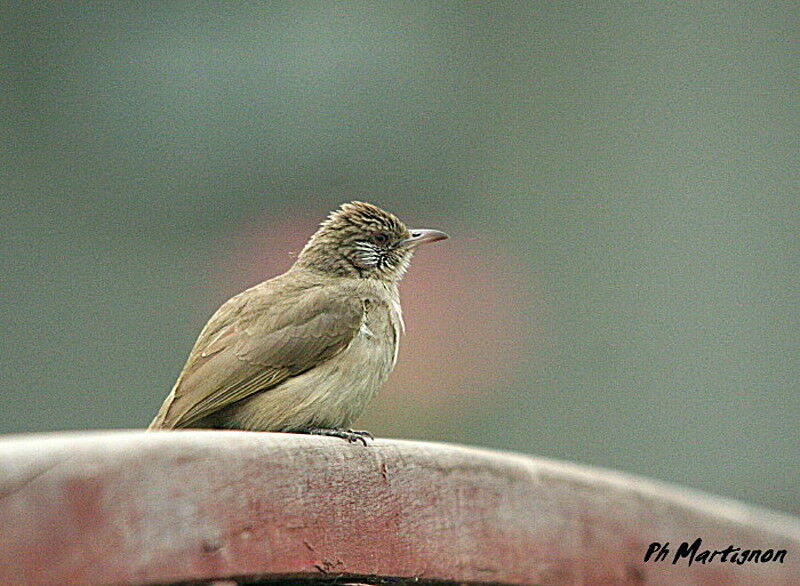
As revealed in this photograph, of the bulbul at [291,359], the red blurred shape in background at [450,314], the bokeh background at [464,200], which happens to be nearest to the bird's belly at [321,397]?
the bulbul at [291,359]

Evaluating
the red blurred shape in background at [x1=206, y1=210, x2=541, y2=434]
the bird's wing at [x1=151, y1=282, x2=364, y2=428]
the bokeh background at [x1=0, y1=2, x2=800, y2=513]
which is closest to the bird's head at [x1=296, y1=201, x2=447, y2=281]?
the bird's wing at [x1=151, y1=282, x2=364, y2=428]

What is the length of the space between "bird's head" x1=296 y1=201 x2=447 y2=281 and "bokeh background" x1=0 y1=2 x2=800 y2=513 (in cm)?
221

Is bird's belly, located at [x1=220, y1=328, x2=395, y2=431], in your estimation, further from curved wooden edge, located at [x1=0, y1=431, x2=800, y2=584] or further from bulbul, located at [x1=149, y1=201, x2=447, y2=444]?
curved wooden edge, located at [x1=0, y1=431, x2=800, y2=584]

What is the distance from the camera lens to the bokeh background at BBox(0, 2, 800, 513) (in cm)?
590

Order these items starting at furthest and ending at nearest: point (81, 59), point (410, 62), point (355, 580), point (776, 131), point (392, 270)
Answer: point (776, 131) → point (410, 62) → point (81, 59) → point (392, 270) → point (355, 580)

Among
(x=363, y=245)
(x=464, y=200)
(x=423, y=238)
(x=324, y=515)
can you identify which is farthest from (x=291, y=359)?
(x=464, y=200)

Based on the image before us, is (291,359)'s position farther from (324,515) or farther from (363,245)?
(324,515)

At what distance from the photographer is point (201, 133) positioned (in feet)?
20.4

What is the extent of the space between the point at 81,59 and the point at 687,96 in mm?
3420

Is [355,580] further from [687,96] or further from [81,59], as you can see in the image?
[687,96]

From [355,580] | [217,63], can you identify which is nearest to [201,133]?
[217,63]

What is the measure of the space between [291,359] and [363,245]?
Result: 0.69 metres

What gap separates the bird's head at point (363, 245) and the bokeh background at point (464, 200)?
2.21 m

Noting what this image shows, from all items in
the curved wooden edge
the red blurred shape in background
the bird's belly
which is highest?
the curved wooden edge
